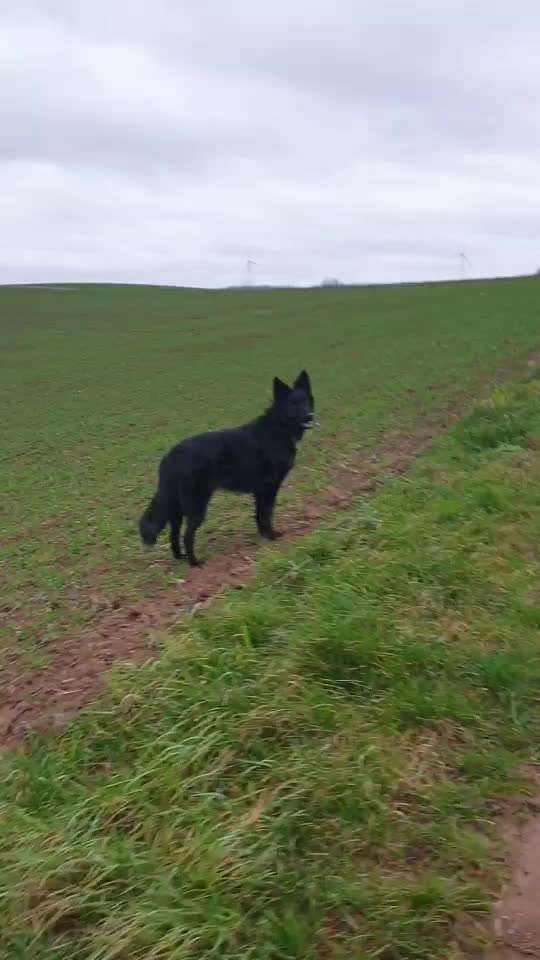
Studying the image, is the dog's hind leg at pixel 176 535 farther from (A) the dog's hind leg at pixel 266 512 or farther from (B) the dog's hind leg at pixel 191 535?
(A) the dog's hind leg at pixel 266 512

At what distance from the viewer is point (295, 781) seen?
12.7ft

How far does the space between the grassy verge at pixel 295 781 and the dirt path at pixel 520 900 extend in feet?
0.25

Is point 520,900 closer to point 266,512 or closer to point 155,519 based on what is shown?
point 155,519

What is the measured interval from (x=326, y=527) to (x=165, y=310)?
48.6 m

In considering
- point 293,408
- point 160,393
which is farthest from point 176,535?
point 160,393

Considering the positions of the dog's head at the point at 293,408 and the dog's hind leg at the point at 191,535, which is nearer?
the dog's hind leg at the point at 191,535

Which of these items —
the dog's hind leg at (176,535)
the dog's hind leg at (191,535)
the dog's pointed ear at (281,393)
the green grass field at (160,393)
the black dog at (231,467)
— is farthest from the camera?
the green grass field at (160,393)

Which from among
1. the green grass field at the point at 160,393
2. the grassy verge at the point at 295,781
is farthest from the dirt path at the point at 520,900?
the green grass field at the point at 160,393

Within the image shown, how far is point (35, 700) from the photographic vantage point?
17.0ft

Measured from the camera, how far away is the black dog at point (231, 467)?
7688 mm

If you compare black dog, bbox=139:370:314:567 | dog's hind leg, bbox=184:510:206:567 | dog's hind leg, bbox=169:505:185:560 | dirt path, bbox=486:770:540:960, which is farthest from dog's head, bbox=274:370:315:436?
dirt path, bbox=486:770:540:960

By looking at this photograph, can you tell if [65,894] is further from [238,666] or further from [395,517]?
[395,517]

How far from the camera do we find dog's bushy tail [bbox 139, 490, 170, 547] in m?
7.77

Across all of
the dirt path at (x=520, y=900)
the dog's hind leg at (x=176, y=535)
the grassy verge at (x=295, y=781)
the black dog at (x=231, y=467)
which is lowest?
the dog's hind leg at (x=176, y=535)
